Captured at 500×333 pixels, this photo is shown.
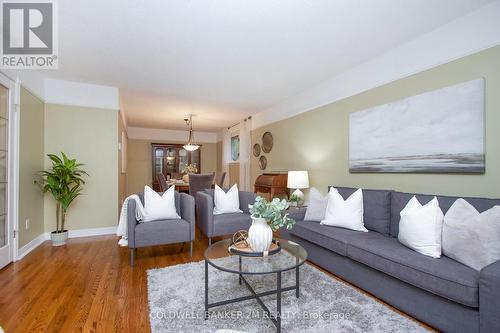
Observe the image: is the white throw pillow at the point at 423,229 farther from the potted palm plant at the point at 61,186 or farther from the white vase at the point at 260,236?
the potted palm plant at the point at 61,186

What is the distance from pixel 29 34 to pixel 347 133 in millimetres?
4020

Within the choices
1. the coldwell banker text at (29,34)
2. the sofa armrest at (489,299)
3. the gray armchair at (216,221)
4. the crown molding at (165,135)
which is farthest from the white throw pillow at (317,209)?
the crown molding at (165,135)

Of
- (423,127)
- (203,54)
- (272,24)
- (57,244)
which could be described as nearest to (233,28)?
(272,24)

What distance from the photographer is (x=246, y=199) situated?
3.85 metres

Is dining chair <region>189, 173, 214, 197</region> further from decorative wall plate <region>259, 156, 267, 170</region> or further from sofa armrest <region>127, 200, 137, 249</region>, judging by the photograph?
sofa armrest <region>127, 200, 137, 249</region>

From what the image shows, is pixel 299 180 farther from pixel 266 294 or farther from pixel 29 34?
pixel 29 34

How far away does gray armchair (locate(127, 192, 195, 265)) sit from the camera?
279cm

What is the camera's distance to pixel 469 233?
166 centimetres

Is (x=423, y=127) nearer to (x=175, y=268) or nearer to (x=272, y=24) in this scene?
(x=272, y=24)

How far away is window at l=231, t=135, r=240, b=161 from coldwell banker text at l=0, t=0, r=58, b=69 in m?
4.82

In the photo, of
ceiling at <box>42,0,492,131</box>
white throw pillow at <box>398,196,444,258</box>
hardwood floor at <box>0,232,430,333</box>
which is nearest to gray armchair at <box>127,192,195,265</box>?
hardwood floor at <box>0,232,430,333</box>

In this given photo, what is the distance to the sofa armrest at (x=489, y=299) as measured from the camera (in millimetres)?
1313

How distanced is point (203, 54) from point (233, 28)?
0.70m

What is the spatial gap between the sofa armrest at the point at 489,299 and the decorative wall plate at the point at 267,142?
428 centimetres
